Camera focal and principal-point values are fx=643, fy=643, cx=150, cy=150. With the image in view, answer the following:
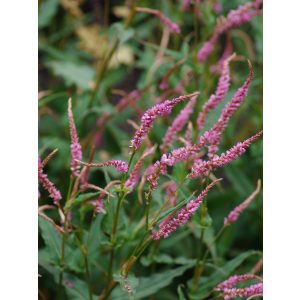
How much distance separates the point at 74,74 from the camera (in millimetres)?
1341

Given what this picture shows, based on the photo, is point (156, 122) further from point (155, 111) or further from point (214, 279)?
point (155, 111)

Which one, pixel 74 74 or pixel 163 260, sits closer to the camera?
pixel 163 260

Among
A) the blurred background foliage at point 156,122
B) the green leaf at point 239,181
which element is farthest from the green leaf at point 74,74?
the green leaf at point 239,181

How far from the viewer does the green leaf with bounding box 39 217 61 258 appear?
84 cm

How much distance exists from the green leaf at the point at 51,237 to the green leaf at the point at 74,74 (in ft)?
1.63

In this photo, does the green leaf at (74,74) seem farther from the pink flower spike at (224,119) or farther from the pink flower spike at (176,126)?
the pink flower spike at (224,119)

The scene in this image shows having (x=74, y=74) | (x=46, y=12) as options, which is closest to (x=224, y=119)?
(x=74, y=74)

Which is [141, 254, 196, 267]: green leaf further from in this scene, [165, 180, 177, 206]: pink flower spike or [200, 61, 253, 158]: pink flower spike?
[200, 61, 253, 158]: pink flower spike

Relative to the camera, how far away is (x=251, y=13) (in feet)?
3.17

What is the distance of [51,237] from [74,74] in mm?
559

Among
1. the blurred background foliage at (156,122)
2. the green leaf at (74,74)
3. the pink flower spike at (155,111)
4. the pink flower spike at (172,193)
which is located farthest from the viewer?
the green leaf at (74,74)

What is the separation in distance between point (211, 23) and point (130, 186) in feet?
1.59

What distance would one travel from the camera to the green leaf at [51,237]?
844 millimetres

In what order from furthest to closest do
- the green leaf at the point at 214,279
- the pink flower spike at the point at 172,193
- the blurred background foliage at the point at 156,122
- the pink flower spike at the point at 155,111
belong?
the blurred background foliage at the point at 156,122 → the green leaf at the point at 214,279 → the pink flower spike at the point at 172,193 → the pink flower spike at the point at 155,111
